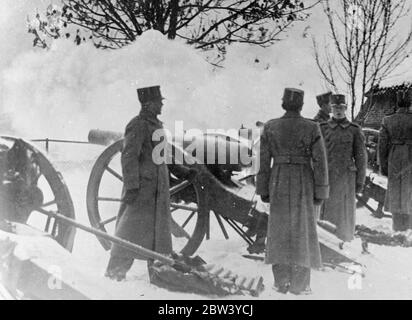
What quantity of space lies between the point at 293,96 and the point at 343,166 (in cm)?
188

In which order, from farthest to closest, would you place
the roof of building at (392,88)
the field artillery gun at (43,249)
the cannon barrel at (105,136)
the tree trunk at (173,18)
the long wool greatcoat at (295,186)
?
the roof of building at (392,88) < the tree trunk at (173,18) < the cannon barrel at (105,136) < the long wool greatcoat at (295,186) < the field artillery gun at (43,249)

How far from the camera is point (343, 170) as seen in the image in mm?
5621

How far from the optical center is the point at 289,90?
4.04 metres

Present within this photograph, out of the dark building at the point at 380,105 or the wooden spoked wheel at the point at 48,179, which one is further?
the dark building at the point at 380,105

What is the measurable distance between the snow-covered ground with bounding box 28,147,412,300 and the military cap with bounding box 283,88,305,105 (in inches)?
60.5

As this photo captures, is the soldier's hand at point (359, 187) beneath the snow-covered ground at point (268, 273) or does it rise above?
above

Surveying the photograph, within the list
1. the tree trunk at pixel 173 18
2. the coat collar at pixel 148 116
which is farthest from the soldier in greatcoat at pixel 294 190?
the tree trunk at pixel 173 18

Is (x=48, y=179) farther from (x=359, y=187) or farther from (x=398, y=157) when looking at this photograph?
(x=398, y=157)

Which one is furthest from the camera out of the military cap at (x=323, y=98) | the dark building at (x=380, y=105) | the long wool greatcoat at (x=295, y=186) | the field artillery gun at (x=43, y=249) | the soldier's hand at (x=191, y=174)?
the dark building at (x=380, y=105)

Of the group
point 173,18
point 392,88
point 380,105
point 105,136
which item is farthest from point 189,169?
point 380,105

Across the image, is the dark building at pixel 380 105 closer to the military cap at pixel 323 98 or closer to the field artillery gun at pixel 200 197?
the military cap at pixel 323 98

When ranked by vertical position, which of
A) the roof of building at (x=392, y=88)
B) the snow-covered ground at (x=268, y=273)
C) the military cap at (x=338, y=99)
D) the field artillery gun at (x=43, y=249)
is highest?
the roof of building at (x=392, y=88)

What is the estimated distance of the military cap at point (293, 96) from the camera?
404 cm
